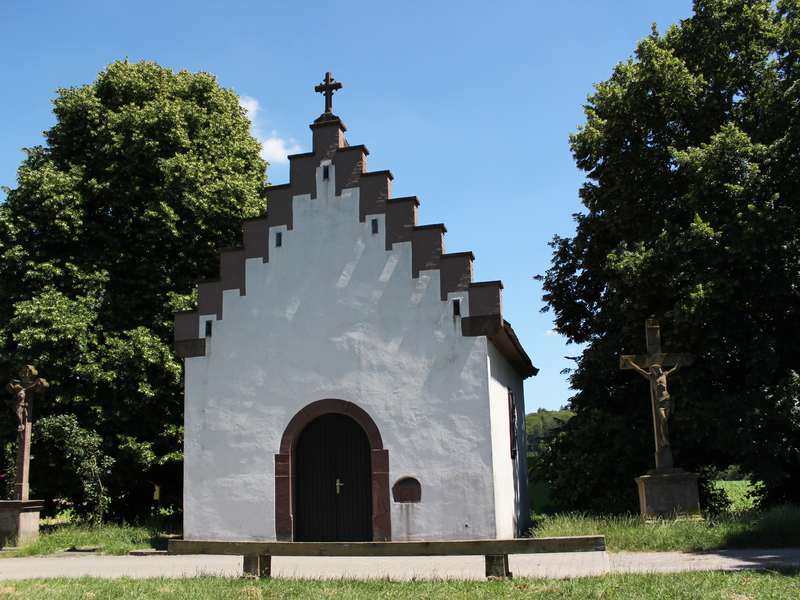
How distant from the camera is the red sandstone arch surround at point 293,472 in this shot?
499 inches

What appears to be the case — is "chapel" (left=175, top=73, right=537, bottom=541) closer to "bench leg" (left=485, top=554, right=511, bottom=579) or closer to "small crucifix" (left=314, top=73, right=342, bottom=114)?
"small crucifix" (left=314, top=73, right=342, bottom=114)

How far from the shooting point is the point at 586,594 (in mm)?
6938

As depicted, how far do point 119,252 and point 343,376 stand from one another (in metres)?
10.2

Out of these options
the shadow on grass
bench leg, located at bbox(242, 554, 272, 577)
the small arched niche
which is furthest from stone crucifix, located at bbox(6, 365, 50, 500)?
the shadow on grass

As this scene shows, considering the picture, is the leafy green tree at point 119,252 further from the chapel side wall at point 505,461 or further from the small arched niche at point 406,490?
the chapel side wall at point 505,461

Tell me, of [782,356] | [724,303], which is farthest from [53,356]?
[782,356]

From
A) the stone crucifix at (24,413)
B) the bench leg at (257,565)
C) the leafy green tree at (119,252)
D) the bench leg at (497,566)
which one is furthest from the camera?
the leafy green tree at (119,252)

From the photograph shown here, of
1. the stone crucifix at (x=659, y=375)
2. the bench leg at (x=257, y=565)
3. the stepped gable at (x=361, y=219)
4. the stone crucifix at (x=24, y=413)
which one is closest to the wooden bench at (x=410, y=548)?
the bench leg at (x=257, y=565)

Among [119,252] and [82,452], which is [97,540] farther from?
[119,252]

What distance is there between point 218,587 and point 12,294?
1442 centimetres

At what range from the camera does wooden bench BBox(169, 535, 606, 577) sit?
7.13m

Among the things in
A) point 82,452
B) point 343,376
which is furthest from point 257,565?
point 82,452

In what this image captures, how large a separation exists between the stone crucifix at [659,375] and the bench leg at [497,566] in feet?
19.4

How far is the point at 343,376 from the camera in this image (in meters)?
13.4
